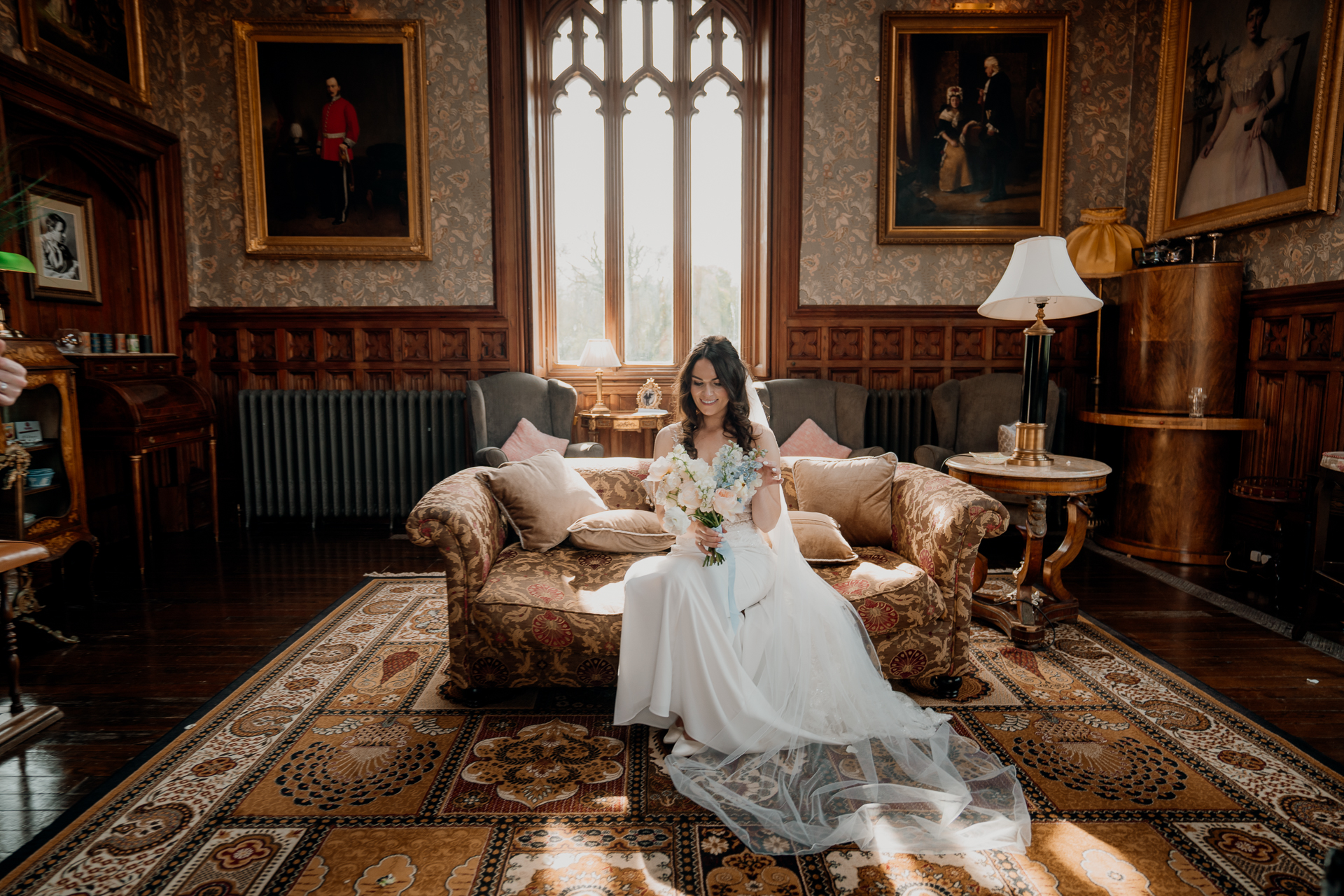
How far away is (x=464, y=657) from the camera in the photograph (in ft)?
8.57

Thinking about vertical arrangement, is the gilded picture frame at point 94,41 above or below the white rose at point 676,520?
above

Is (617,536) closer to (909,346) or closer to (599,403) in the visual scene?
(599,403)

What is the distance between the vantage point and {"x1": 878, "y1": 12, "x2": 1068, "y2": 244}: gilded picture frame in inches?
213

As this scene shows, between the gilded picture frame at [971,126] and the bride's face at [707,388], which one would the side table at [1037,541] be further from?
the gilded picture frame at [971,126]

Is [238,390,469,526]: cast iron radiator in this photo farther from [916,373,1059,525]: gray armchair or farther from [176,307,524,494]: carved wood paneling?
[916,373,1059,525]: gray armchair

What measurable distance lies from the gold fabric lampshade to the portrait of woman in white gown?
442 mm

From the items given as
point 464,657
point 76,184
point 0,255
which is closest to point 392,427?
point 76,184

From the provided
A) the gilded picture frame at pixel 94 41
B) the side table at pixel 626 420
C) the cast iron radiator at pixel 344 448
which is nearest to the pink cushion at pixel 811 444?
the side table at pixel 626 420

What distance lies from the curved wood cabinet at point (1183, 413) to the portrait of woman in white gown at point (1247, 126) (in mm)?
516

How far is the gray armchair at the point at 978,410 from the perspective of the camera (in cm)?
504

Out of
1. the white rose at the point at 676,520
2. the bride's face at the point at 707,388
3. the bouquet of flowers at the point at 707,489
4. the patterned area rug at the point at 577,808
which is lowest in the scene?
the patterned area rug at the point at 577,808

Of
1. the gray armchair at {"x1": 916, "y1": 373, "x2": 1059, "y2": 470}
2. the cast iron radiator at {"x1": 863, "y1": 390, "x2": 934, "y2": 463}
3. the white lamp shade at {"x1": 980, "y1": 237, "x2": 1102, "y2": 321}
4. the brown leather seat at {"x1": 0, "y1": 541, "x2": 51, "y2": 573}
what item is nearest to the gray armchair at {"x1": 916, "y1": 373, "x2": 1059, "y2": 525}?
the gray armchair at {"x1": 916, "y1": 373, "x2": 1059, "y2": 470}

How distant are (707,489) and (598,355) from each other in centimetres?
317

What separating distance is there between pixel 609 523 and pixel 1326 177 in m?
4.17
